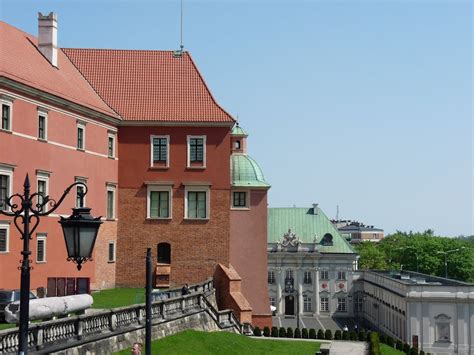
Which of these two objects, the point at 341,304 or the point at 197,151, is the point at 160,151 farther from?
the point at 341,304

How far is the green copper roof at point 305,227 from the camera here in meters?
109

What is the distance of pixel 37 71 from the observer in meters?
38.0

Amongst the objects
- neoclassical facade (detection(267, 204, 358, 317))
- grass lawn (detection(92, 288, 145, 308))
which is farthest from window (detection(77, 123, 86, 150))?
neoclassical facade (detection(267, 204, 358, 317))

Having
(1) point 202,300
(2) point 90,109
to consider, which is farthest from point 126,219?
(1) point 202,300

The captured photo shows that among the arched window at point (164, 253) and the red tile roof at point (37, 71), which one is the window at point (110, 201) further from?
the red tile roof at point (37, 71)

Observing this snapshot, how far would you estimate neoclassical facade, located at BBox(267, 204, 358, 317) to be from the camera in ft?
352

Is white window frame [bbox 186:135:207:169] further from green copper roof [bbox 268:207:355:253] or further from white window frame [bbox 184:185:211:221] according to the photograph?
green copper roof [bbox 268:207:355:253]

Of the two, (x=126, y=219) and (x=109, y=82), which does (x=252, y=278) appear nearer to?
(x=126, y=219)

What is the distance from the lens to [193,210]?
4609 centimetres

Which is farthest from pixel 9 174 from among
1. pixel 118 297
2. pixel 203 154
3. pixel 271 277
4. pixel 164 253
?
pixel 271 277

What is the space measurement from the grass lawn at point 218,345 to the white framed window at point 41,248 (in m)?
9.01

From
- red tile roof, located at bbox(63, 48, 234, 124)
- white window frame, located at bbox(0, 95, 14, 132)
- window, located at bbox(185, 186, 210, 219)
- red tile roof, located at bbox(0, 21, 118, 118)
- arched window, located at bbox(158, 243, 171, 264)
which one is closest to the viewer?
white window frame, located at bbox(0, 95, 14, 132)

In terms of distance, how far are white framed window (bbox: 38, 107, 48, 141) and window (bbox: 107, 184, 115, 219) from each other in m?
7.95

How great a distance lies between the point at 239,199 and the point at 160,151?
748cm
